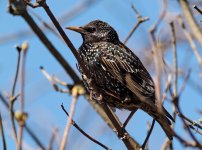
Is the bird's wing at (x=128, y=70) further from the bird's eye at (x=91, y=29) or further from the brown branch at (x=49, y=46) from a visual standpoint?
the bird's eye at (x=91, y=29)

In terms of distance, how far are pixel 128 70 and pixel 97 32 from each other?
76cm

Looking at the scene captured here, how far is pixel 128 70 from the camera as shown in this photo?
16.8 ft

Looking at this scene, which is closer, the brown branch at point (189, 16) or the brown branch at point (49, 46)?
the brown branch at point (189, 16)

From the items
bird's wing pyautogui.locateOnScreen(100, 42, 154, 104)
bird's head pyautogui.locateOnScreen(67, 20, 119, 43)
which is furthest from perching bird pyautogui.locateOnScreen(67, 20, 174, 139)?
bird's head pyautogui.locateOnScreen(67, 20, 119, 43)

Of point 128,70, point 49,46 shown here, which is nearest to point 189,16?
point 128,70

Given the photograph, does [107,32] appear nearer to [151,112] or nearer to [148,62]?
[148,62]

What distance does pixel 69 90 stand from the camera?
4875 millimetres

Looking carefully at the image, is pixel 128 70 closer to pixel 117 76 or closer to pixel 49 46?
pixel 117 76

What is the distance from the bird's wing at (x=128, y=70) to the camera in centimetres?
493

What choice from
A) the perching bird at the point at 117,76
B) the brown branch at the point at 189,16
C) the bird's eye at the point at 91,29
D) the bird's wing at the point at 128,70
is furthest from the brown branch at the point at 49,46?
the brown branch at the point at 189,16

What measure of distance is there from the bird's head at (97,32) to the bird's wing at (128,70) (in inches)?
16.3

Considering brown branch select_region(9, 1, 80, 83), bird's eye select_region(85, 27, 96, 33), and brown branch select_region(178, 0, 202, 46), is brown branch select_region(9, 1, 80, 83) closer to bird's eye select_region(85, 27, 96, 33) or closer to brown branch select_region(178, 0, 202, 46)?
bird's eye select_region(85, 27, 96, 33)

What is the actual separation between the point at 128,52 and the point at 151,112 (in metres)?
0.84

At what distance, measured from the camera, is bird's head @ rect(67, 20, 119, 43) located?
18.1 ft
